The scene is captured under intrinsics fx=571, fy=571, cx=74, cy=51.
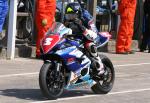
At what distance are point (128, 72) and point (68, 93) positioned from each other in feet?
11.5

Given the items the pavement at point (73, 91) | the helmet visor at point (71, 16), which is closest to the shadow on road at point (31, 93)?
the pavement at point (73, 91)

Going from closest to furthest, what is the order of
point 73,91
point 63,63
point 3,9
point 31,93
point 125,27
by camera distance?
point 63,63, point 31,93, point 73,91, point 3,9, point 125,27

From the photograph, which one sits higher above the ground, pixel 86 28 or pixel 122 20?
pixel 86 28

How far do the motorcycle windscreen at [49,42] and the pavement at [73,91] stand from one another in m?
0.84

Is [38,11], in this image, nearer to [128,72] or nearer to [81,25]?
[128,72]

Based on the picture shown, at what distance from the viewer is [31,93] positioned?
988 centimetres

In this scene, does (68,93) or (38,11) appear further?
(38,11)

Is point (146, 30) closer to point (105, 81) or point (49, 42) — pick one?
point (105, 81)

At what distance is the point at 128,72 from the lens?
523 inches

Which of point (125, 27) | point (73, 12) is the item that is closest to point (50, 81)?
point (73, 12)

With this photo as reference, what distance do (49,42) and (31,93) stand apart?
3.93 ft

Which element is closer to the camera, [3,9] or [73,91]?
[73,91]

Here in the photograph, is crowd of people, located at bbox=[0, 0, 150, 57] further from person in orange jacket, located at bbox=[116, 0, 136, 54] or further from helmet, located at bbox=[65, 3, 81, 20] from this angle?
helmet, located at bbox=[65, 3, 81, 20]

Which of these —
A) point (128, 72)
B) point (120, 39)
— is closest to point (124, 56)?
point (120, 39)
